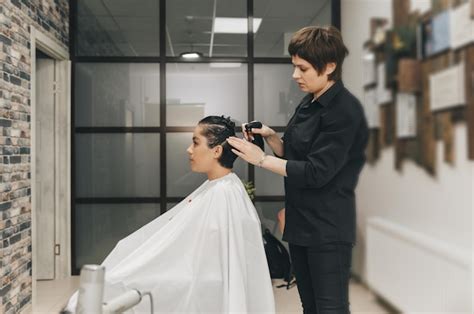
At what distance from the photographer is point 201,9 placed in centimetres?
314

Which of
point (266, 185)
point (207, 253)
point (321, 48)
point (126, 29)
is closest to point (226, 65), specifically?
point (126, 29)

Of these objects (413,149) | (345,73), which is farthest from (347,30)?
(413,149)

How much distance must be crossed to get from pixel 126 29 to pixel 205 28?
1.90 ft

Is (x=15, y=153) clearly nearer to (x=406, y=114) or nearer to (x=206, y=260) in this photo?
(x=206, y=260)

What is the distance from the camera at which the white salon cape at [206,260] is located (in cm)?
119

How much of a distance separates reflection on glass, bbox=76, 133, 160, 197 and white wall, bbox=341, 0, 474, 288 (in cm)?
279

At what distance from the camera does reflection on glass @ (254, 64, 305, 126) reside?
3127 millimetres

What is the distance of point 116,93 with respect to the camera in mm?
3133

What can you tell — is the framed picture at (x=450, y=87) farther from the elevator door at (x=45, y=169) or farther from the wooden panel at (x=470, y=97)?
the elevator door at (x=45, y=169)

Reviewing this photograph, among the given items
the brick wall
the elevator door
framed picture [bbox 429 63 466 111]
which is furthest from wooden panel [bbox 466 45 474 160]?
the elevator door

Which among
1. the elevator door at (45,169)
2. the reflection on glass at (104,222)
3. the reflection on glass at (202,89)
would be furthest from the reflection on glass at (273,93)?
the elevator door at (45,169)

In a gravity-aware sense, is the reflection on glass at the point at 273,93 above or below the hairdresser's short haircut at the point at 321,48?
above

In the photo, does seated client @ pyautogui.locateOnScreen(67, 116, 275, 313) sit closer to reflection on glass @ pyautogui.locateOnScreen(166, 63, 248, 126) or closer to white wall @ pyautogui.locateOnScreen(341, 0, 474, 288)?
white wall @ pyautogui.locateOnScreen(341, 0, 474, 288)

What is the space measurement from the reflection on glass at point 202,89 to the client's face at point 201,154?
1791 millimetres
